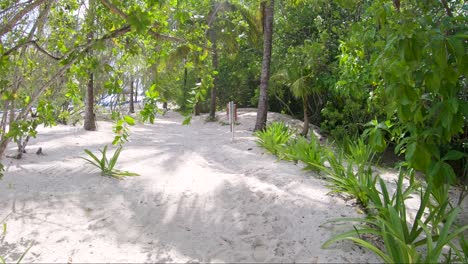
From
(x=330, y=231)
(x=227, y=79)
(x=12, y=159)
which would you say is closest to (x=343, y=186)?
(x=330, y=231)

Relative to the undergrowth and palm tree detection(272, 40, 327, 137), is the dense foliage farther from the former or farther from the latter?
palm tree detection(272, 40, 327, 137)

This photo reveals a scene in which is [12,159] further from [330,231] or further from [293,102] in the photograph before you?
[293,102]

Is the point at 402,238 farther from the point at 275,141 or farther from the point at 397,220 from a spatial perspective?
the point at 275,141

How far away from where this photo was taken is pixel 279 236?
9.95 ft

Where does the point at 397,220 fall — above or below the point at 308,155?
below

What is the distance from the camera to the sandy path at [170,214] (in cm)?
275

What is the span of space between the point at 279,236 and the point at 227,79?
16926 millimetres

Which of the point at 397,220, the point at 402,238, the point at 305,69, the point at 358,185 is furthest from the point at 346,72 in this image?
the point at 305,69

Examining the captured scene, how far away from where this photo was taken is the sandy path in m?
2.75

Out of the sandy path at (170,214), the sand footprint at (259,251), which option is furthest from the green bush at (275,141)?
the sand footprint at (259,251)

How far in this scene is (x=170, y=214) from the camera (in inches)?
140

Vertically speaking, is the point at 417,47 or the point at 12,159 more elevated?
the point at 417,47

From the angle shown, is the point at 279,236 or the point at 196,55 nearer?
the point at 279,236

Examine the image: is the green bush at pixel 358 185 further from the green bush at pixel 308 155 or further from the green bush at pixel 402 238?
the green bush at pixel 308 155
